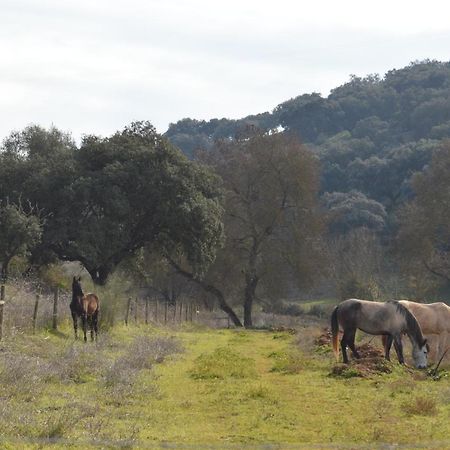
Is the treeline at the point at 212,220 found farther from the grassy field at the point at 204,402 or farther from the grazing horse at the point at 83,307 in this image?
the grassy field at the point at 204,402

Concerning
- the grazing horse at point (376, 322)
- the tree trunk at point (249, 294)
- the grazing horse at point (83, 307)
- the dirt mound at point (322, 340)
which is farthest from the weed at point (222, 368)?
the tree trunk at point (249, 294)

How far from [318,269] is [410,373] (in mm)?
35212

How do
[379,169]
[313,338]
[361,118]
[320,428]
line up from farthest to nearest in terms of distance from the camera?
1. [361,118]
2. [379,169]
3. [313,338]
4. [320,428]

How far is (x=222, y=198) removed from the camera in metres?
46.0

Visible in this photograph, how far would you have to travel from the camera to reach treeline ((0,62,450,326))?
3931 centimetres

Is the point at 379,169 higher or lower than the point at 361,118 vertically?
lower


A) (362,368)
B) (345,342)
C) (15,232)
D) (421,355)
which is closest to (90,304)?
(345,342)

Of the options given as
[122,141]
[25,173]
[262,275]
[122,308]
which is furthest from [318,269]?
[122,308]

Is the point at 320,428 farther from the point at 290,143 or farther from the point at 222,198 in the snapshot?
the point at 290,143

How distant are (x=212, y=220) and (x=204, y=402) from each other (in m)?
28.7

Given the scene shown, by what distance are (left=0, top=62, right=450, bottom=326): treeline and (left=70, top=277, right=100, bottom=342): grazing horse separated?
11.8 metres

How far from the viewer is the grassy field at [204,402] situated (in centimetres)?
977

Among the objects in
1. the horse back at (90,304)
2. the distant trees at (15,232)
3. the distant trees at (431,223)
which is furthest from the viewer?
the distant trees at (431,223)

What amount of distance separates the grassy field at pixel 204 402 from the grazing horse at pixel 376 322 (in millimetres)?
840
